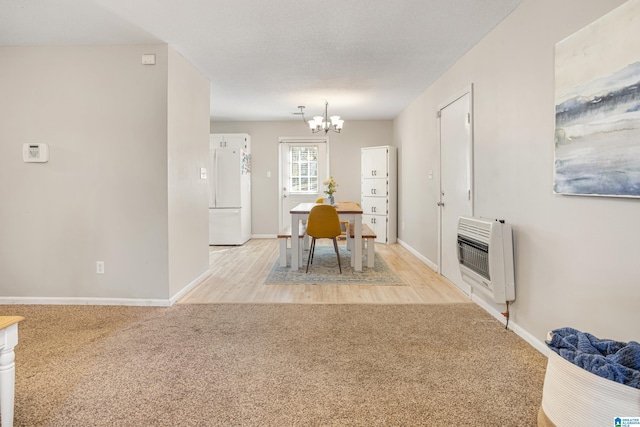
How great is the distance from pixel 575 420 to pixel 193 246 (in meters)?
3.55

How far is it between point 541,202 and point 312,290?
2254 mm

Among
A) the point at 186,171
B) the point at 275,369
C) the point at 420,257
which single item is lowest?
the point at 275,369

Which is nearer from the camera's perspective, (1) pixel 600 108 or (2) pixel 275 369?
(1) pixel 600 108

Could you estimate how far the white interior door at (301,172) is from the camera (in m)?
7.56

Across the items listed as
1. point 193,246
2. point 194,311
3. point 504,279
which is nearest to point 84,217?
point 193,246

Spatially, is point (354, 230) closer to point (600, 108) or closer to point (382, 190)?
point (382, 190)

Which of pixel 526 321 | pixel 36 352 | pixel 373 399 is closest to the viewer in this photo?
pixel 373 399

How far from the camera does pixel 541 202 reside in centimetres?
234

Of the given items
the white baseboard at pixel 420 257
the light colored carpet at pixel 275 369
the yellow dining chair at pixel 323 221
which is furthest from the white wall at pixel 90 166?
the white baseboard at pixel 420 257

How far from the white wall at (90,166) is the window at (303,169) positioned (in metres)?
4.39

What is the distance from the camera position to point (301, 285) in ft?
13.2

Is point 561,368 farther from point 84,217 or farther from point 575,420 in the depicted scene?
point 84,217

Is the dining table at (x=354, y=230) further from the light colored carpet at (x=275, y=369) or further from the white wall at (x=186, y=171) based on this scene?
the light colored carpet at (x=275, y=369)

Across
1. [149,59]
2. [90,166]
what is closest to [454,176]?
[149,59]
